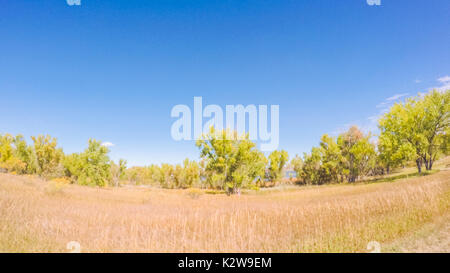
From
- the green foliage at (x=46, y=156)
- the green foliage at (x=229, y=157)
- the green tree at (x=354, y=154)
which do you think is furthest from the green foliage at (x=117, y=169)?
the green tree at (x=354, y=154)

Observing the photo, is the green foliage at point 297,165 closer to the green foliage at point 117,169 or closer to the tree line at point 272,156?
the tree line at point 272,156

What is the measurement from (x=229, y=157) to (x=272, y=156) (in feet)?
134

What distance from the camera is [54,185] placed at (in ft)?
55.7

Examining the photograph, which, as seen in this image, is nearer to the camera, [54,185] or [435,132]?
[54,185]

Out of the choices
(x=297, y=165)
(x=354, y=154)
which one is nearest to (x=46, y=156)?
(x=297, y=165)

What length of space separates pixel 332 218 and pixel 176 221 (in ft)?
22.4

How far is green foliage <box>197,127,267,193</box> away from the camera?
35.0 m

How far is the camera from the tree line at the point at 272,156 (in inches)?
1271

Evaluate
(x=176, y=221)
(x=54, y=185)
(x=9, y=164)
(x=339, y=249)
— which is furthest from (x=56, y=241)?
(x=9, y=164)

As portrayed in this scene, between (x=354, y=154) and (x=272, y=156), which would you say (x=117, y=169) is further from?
(x=354, y=154)

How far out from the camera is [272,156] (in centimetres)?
7256

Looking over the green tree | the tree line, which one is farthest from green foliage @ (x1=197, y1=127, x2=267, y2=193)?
the green tree
